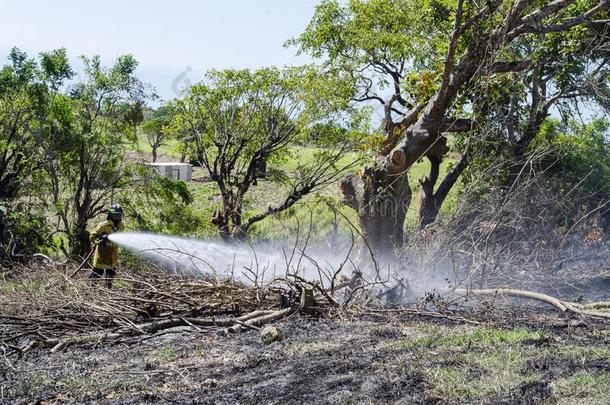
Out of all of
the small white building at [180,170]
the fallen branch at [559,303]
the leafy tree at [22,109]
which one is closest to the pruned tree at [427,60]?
the fallen branch at [559,303]

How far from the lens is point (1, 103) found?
18188 mm

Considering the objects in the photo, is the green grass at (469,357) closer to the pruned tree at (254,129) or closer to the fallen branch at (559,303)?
the fallen branch at (559,303)

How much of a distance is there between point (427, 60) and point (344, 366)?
13.4 meters

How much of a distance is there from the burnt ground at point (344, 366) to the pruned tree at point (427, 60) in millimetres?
5866

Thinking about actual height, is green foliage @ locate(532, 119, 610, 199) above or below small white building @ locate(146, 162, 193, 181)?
above

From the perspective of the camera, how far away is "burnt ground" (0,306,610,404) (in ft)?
18.5

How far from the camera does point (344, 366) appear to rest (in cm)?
642

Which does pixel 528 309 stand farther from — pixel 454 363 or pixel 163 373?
pixel 163 373

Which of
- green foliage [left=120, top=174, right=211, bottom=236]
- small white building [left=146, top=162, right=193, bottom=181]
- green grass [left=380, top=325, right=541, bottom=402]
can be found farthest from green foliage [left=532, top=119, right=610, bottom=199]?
small white building [left=146, top=162, right=193, bottom=181]

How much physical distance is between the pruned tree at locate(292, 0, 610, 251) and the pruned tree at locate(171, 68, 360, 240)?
1308 mm

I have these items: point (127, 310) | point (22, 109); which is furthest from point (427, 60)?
point (127, 310)

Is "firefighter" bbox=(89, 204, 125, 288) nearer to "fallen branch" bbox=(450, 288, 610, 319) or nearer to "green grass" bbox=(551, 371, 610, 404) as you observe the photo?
"fallen branch" bbox=(450, 288, 610, 319)

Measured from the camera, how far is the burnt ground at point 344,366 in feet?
18.5

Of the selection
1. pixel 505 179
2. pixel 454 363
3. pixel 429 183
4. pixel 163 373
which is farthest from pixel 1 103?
pixel 454 363
